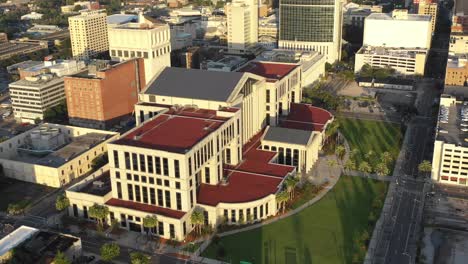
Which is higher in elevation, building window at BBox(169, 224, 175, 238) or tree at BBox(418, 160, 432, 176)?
tree at BBox(418, 160, 432, 176)

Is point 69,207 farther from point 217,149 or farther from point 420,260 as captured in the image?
point 420,260

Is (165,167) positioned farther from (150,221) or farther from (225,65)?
(225,65)

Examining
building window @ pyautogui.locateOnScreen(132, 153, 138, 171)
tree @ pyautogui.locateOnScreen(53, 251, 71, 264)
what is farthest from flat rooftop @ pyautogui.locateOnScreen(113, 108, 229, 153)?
tree @ pyautogui.locateOnScreen(53, 251, 71, 264)

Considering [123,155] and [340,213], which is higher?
[123,155]

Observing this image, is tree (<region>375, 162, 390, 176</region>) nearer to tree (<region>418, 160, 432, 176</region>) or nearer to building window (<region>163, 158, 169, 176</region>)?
tree (<region>418, 160, 432, 176</region>)

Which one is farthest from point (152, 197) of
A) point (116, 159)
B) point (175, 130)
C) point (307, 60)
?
point (307, 60)

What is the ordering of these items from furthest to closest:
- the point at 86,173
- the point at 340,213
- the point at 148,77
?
the point at 148,77 → the point at 86,173 → the point at 340,213

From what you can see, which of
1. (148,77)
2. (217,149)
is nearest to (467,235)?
(217,149)

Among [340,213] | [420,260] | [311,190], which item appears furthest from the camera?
[311,190]

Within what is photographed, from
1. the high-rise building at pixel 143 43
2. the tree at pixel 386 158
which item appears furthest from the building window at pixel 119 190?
the high-rise building at pixel 143 43
